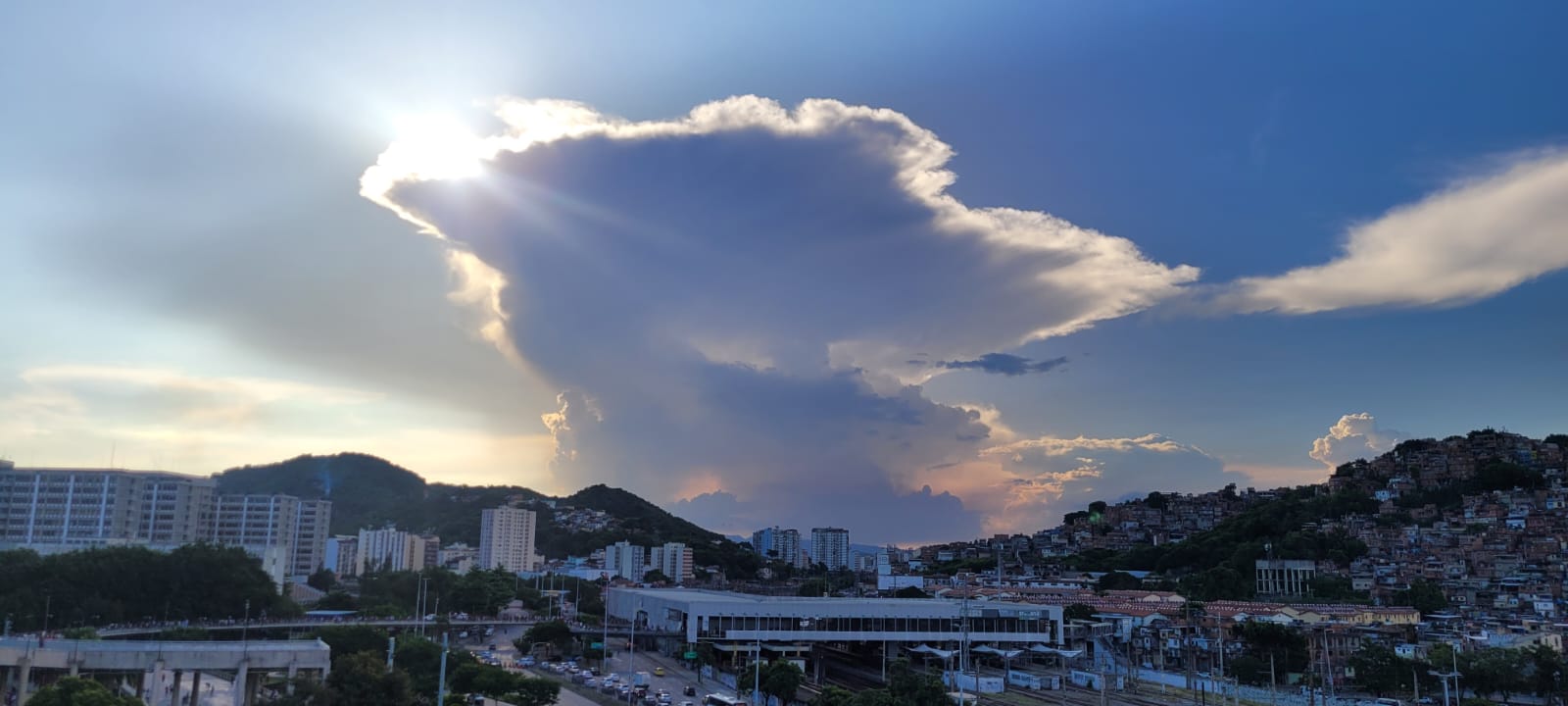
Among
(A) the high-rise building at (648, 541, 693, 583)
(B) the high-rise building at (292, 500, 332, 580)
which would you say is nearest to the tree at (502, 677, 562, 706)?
(B) the high-rise building at (292, 500, 332, 580)

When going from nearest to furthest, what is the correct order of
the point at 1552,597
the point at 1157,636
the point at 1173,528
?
the point at 1157,636
the point at 1552,597
the point at 1173,528

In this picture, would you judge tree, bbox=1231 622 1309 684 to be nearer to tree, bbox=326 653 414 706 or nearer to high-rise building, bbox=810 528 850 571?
tree, bbox=326 653 414 706

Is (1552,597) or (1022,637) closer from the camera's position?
(1022,637)

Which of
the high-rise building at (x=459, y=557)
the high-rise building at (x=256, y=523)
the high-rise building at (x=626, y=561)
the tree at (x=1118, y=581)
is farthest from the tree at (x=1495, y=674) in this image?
the high-rise building at (x=459, y=557)

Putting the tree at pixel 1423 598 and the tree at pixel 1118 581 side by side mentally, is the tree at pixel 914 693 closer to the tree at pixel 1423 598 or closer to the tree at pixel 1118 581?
the tree at pixel 1423 598

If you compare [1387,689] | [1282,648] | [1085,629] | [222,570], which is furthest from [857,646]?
[222,570]

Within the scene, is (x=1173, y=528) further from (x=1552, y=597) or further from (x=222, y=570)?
(x=222, y=570)

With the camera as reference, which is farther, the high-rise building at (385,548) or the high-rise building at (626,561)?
the high-rise building at (626,561)
